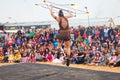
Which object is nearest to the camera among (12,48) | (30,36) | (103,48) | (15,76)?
(15,76)

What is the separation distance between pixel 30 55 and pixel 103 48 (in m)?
3.89

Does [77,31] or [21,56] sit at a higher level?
[77,31]

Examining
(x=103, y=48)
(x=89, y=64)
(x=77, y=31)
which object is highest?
(x=77, y=31)

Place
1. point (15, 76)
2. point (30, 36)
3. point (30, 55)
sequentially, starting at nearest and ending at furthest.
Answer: point (15, 76), point (30, 55), point (30, 36)

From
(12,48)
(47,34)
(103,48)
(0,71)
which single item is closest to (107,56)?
(103,48)

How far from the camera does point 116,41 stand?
11562 mm

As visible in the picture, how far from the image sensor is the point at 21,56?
43.0ft

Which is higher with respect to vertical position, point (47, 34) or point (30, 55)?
point (47, 34)

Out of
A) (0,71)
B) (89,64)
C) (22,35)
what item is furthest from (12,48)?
(0,71)

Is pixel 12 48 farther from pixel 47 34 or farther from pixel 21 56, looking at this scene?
pixel 47 34

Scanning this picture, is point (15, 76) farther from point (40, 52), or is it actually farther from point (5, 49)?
point (5, 49)

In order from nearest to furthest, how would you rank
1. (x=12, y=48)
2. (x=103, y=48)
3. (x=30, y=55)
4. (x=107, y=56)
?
(x=107, y=56), (x=103, y=48), (x=30, y=55), (x=12, y=48)

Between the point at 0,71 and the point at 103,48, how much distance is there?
7650 millimetres

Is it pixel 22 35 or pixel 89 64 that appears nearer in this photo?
pixel 89 64
